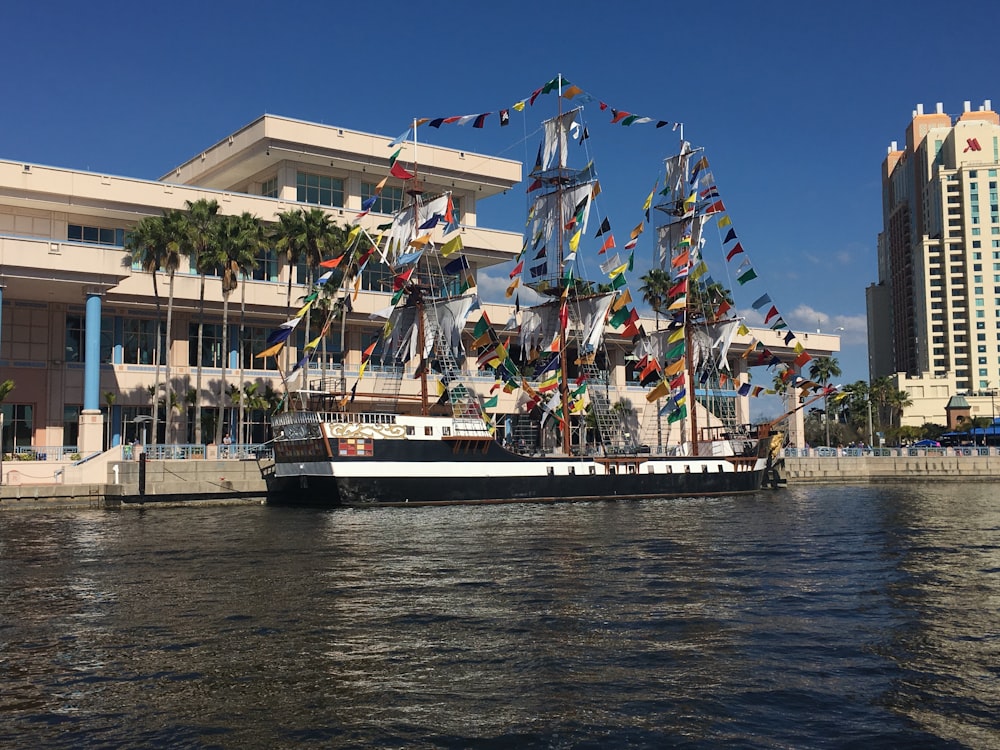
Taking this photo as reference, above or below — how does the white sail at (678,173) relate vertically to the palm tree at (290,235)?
above

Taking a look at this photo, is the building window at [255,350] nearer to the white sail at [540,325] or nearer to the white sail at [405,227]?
the white sail at [405,227]

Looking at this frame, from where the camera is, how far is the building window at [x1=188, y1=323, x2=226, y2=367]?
62.9 meters

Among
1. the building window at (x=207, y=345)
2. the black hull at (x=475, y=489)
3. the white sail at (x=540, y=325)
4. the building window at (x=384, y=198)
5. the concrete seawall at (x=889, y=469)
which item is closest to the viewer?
the black hull at (x=475, y=489)

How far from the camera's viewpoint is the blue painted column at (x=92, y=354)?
51594mm

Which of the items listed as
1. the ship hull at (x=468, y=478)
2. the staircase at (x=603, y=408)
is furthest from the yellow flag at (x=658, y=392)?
the staircase at (x=603, y=408)

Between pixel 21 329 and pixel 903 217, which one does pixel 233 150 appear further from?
pixel 903 217

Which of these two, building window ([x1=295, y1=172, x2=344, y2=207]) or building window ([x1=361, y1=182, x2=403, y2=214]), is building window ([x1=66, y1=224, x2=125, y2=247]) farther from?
building window ([x1=361, y1=182, x2=403, y2=214])

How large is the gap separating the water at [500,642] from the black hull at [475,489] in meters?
15.4

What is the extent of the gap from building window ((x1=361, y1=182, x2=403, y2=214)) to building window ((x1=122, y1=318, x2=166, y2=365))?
18.5 metres

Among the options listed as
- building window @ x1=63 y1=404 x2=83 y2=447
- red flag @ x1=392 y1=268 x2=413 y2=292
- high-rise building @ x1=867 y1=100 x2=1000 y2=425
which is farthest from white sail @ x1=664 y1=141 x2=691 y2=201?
high-rise building @ x1=867 y1=100 x2=1000 y2=425

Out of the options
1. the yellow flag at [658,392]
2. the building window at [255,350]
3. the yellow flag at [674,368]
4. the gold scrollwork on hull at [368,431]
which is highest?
the building window at [255,350]

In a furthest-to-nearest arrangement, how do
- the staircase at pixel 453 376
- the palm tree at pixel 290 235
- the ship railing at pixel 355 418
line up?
the palm tree at pixel 290 235 < the staircase at pixel 453 376 < the ship railing at pixel 355 418

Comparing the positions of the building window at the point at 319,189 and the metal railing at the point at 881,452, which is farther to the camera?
the metal railing at the point at 881,452

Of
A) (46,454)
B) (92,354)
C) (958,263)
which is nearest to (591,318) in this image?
(92,354)
